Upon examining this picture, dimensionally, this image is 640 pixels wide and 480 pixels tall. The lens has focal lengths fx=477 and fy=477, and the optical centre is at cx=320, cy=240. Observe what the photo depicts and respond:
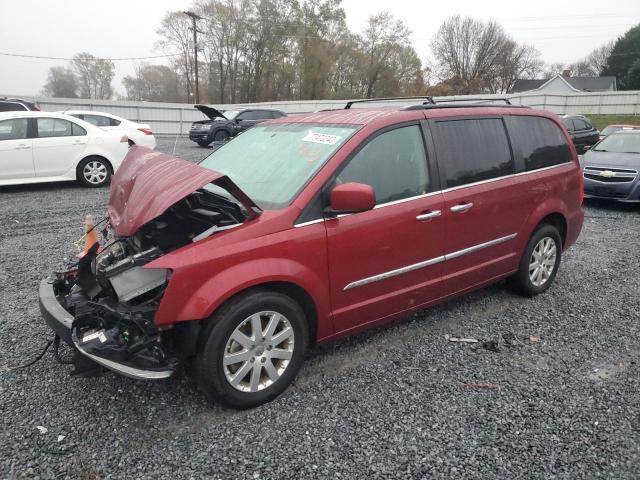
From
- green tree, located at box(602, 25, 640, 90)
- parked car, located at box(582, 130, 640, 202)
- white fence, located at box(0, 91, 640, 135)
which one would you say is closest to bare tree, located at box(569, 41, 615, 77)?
green tree, located at box(602, 25, 640, 90)

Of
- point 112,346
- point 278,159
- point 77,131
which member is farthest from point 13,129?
point 112,346

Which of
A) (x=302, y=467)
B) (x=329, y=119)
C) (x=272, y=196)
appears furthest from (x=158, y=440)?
(x=329, y=119)

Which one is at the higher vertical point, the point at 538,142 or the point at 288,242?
the point at 538,142

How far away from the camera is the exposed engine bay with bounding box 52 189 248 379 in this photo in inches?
101

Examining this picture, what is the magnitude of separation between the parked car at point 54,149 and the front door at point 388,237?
322 inches

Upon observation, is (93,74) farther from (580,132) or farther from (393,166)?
(393,166)

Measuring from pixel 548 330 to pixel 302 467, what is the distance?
2.52m

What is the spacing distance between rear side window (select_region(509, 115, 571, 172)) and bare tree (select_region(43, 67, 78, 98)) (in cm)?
5198

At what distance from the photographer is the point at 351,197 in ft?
9.33

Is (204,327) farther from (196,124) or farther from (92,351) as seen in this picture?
(196,124)

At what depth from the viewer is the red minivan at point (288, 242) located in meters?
2.62

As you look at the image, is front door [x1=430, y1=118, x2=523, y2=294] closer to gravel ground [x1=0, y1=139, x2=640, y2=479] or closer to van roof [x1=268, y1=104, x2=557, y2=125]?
van roof [x1=268, y1=104, x2=557, y2=125]

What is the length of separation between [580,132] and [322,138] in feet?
59.0

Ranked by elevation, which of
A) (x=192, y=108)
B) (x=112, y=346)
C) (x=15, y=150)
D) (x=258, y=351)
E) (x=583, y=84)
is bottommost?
(x=258, y=351)
